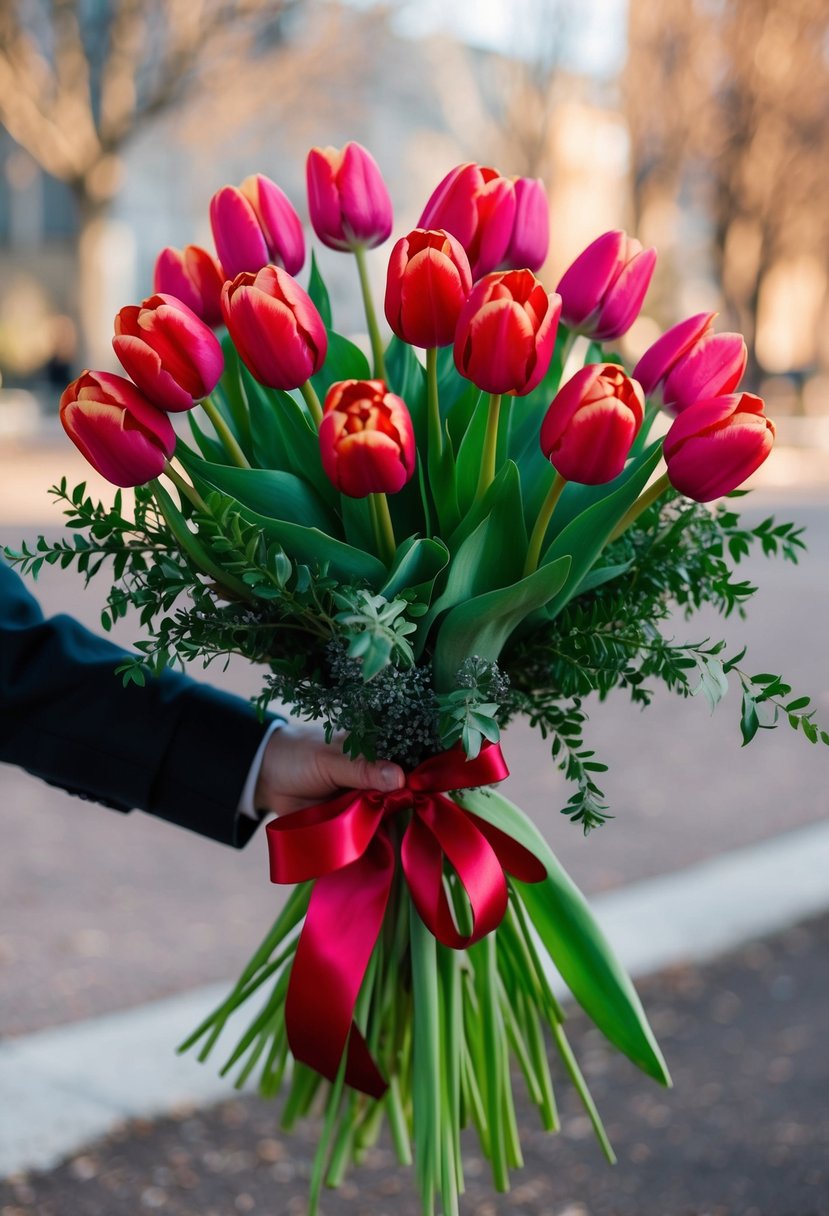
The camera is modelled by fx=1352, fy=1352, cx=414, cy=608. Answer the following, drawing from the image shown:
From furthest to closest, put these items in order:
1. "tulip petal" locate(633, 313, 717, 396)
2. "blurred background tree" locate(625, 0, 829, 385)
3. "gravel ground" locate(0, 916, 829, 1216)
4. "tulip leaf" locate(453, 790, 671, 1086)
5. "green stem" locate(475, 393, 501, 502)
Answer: "blurred background tree" locate(625, 0, 829, 385) → "gravel ground" locate(0, 916, 829, 1216) → "tulip leaf" locate(453, 790, 671, 1086) → "tulip petal" locate(633, 313, 717, 396) → "green stem" locate(475, 393, 501, 502)

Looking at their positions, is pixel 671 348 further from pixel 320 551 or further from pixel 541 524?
pixel 320 551

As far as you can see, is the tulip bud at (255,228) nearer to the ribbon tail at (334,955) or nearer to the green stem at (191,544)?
the green stem at (191,544)

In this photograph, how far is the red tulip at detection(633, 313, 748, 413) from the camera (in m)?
1.26

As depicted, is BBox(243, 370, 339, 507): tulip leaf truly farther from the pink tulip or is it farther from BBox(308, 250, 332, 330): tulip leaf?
the pink tulip

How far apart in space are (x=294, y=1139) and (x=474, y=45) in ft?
83.3

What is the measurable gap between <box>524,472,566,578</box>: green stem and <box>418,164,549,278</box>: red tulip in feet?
0.87

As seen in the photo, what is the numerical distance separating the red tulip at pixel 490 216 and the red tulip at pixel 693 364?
0.17 metres

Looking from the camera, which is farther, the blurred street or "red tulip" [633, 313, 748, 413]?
the blurred street

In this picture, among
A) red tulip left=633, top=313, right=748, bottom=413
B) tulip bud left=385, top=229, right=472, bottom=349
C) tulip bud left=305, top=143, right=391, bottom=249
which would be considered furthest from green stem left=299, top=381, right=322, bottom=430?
red tulip left=633, top=313, right=748, bottom=413

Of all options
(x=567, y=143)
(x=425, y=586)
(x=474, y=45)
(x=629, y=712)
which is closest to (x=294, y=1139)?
(x=425, y=586)

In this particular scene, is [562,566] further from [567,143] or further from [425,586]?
[567,143]

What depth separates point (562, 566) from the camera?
3.81 feet

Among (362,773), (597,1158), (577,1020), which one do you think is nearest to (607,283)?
(362,773)

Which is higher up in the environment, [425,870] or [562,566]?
[562,566]
